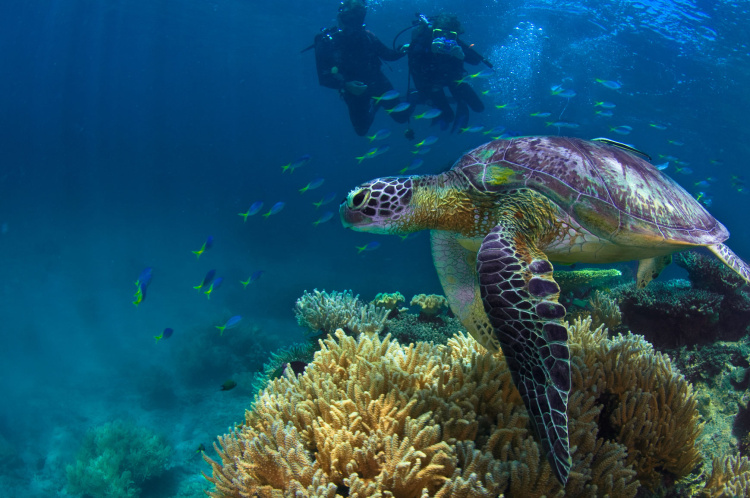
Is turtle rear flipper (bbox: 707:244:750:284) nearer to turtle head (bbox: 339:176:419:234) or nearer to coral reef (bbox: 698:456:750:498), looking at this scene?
coral reef (bbox: 698:456:750:498)

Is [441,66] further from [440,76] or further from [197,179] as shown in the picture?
[197,179]

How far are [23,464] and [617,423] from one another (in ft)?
48.3

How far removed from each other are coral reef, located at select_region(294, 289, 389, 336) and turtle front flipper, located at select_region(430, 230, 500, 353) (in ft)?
5.38

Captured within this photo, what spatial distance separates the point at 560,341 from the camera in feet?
5.48

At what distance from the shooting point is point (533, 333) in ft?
5.57

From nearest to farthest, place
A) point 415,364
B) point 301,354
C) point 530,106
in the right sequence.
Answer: point 415,364, point 301,354, point 530,106

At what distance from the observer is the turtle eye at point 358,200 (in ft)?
8.45

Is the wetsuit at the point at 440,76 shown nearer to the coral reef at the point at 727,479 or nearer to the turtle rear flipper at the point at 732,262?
the turtle rear flipper at the point at 732,262

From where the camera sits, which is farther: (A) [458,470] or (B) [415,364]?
(B) [415,364]

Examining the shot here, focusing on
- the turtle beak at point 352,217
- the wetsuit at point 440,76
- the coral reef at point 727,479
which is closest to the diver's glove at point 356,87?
the wetsuit at point 440,76

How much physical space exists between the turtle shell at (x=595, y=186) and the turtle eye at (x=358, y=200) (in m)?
0.81

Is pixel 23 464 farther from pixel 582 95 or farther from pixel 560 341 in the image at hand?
pixel 582 95

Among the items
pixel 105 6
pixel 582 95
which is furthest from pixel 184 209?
pixel 582 95

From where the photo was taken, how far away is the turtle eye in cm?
257
